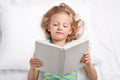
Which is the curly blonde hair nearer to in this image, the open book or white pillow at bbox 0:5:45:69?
white pillow at bbox 0:5:45:69

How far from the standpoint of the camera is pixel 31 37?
1427 mm

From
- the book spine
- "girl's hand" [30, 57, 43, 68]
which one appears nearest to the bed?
"girl's hand" [30, 57, 43, 68]

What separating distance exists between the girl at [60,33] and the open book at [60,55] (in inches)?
1.7

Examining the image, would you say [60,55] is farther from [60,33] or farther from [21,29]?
[21,29]

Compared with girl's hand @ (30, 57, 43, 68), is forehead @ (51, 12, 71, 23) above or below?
above

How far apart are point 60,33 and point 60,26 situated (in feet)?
0.11

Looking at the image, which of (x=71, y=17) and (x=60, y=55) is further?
(x=71, y=17)

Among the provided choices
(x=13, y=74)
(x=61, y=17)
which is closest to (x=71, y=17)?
(x=61, y=17)

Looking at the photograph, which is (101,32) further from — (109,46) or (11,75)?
(11,75)

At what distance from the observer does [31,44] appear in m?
1.41

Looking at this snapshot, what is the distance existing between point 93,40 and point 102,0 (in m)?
0.32

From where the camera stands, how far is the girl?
126 centimetres

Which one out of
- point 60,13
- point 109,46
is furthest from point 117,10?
point 60,13

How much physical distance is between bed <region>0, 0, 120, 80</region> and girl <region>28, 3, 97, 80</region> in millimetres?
73
